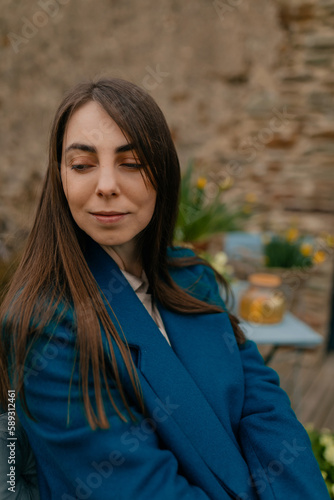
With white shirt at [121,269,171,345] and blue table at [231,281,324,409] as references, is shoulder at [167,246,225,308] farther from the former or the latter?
blue table at [231,281,324,409]

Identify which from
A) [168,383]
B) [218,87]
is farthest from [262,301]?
[218,87]

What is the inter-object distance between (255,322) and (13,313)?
1472 mm

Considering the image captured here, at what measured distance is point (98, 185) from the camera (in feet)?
2.68

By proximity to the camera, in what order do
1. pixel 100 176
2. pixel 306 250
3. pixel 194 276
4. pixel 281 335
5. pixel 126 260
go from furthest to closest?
pixel 306 250, pixel 281 335, pixel 194 276, pixel 126 260, pixel 100 176

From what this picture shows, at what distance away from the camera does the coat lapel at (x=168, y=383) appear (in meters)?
0.83

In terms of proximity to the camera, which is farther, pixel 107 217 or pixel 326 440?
pixel 326 440

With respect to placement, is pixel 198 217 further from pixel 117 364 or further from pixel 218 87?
pixel 218 87

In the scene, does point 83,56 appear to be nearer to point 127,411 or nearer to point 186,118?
point 186,118

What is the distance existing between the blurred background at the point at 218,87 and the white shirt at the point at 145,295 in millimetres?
2220

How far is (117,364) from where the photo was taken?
2.64 feet

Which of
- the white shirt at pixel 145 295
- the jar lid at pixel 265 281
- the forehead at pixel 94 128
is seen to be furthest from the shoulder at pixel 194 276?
the jar lid at pixel 265 281

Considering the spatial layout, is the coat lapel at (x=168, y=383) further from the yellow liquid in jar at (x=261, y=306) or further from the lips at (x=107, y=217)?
the yellow liquid in jar at (x=261, y=306)

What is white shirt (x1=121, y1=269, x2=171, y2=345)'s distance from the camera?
1.04 metres

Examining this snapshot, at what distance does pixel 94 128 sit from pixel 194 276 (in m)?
0.58
